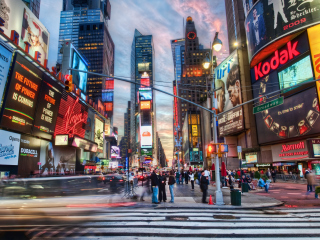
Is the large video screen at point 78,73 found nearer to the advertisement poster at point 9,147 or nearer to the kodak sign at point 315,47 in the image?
the advertisement poster at point 9,147

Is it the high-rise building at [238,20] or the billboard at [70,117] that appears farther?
the high-rise building at [238,20]

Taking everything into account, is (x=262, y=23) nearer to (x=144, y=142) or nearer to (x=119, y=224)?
(x=119, y=224)

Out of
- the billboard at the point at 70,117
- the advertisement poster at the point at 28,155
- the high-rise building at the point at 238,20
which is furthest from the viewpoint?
the high-rise building at the point at 238,20

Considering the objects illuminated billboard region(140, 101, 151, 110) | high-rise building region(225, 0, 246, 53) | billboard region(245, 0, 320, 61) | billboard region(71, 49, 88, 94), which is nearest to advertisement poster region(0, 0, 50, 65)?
billboard region(71, 49, 88, 94)

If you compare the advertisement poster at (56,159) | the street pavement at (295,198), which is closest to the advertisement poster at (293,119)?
the street pavement at (295,198)

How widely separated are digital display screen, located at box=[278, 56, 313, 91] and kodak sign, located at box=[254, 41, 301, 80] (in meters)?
1.69

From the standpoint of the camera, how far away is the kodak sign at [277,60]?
37.0 m

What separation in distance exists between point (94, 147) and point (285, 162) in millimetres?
53278

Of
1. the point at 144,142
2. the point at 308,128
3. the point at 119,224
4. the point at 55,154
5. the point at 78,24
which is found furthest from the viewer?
the point at 78,24

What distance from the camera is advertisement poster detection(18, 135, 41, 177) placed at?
118ft

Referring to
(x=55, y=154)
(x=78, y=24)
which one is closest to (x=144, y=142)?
(x=55, y=154)

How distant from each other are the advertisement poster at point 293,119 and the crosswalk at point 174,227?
27386 millimetres

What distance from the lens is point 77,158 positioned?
62438 mm

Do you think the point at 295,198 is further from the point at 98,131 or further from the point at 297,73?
the point at 98,131
